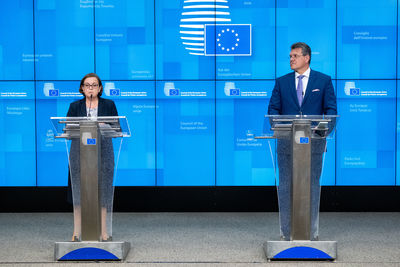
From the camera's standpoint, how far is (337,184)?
20.2ft

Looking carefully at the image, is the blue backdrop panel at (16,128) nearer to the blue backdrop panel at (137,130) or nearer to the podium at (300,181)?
the blue backdrop panel at (137,130)

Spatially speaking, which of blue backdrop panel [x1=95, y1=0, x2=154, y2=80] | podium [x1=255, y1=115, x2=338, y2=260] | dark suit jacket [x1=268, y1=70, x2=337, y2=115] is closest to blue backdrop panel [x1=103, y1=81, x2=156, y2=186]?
blue backdrop panel [x1=95, y1=0, x2=154, y2=80]

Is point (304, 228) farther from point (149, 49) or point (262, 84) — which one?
point (149, 49)

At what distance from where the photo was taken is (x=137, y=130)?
6.18 meters

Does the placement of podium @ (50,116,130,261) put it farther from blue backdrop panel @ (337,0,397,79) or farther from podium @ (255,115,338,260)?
blue backdrop panel @ (337,0,397,79)

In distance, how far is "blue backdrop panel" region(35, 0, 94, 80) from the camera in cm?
611

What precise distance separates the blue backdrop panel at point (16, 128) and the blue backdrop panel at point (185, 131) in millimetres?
1569

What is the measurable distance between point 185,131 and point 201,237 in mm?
1707

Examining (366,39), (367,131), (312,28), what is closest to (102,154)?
(312,28)

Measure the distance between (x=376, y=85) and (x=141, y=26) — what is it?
2.97 meters

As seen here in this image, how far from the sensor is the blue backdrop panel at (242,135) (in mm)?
6148

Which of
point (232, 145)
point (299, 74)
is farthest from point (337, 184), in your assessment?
point (299, 74)

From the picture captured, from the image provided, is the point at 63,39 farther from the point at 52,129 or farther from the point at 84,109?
the point at 84,109

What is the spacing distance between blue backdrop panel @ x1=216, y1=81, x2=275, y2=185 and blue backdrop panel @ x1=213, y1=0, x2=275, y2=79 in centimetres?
12
